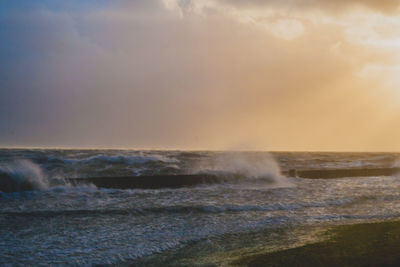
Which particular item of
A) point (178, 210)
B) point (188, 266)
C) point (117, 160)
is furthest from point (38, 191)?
point (117, 160)

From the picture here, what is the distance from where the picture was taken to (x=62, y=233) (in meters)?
7.79

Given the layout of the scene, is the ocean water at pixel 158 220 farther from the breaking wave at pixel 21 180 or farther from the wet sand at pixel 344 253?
the wet sand at pixel 344 253

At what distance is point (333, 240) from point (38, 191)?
1154cm

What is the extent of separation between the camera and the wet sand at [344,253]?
216 inches

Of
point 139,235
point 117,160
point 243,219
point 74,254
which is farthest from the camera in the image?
point 117,160

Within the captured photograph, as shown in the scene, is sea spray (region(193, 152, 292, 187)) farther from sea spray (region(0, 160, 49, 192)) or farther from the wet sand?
the wet sand

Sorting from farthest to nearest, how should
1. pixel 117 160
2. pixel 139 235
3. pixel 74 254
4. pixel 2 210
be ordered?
pixel 117 160 → pixel 2 210 → pixel 139 235 → pixel 74 254

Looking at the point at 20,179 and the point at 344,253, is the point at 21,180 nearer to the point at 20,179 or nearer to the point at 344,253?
the point at 20,179

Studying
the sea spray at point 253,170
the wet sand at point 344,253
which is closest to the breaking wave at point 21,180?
the sea spray at point 253,170

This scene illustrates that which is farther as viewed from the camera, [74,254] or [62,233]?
[62,233]

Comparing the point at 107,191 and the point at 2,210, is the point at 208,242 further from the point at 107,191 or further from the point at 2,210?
the point at 107,191

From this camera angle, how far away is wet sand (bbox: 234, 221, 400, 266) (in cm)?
549

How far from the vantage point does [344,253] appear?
19.8ft

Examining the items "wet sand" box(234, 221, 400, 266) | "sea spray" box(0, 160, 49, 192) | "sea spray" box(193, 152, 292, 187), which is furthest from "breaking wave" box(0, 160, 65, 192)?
"wet sand" box(234, 221, 400, 266)
